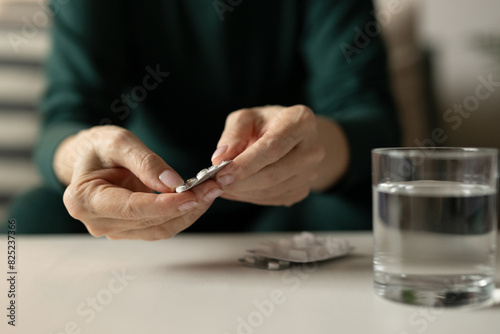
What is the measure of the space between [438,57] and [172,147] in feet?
2.49

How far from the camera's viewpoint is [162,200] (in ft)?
1.54

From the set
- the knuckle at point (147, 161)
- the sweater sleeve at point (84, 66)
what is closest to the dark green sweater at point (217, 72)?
the sweater sleeve at point (84, 66)

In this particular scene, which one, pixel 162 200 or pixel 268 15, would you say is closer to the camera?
pixel 162 200

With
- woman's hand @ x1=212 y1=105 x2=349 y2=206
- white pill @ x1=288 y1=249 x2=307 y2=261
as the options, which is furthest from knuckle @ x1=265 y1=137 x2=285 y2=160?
white pill @ x1=288 y1=249 x2=307 y2=261

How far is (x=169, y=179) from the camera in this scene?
0.49 metres

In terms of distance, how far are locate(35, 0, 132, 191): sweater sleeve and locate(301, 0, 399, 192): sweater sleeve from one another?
395 millimetres

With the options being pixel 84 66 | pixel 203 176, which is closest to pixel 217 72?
pixel 84 66

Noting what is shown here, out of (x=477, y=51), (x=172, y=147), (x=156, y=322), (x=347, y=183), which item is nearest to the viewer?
(x=156, y=322)

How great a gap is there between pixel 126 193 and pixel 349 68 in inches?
24.6

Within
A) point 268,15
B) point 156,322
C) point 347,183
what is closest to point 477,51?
point 268,15

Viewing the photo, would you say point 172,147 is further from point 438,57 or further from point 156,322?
point 438,57

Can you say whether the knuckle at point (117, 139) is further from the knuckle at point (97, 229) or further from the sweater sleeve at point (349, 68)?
the sweater sleeve at point (349, 68)

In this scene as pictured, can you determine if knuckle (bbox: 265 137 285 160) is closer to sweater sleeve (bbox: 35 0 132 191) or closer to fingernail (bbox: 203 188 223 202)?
fingernail (bbox: 203 188 223 202)

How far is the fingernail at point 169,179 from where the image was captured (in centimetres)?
49
